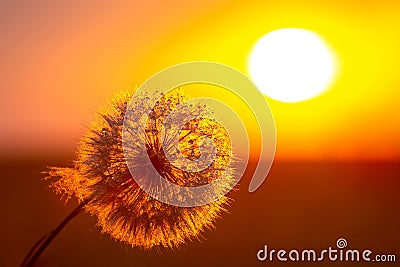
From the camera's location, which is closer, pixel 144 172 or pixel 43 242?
pixel 144 172

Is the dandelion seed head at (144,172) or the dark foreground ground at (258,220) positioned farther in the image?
the dark foreground ground at (258,220)

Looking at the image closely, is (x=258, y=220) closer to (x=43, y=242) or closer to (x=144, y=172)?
(x=144, y=172)

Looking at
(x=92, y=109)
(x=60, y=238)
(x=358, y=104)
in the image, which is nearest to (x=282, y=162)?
(x=358, y=104)

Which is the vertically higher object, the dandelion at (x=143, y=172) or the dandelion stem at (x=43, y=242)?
the dandelion at (x=143, y=172)

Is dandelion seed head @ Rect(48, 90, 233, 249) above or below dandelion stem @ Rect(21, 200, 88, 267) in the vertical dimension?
above

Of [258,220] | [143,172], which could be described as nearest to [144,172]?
[143,172]
